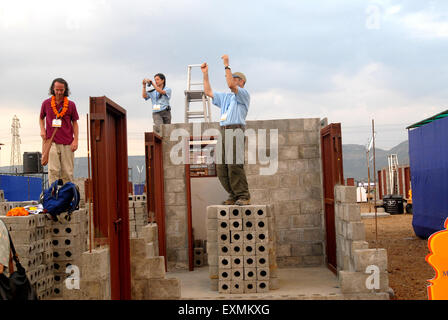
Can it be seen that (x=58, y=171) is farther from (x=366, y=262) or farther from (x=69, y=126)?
(x=366, y=262)

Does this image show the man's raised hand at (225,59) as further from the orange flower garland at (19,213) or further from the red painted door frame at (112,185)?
the orange flower garland at (19,213)

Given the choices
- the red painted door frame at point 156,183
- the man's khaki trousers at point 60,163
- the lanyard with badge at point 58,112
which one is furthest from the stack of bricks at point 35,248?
the red painted door frame at point 156,183

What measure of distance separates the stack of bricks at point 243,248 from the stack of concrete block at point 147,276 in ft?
2.99

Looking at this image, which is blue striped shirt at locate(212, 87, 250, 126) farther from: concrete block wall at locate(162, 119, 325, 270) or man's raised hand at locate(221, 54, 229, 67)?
concrete block wall at locate(162, 119, 325, 270)

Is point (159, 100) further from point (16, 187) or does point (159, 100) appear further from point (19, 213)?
point (16, 187)

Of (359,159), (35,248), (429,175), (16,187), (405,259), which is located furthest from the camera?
(359,159)

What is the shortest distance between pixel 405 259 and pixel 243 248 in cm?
557

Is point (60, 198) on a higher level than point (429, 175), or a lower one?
lower

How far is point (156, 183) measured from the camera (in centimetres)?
1034

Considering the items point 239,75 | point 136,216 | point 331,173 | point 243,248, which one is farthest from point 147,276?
point 331,173

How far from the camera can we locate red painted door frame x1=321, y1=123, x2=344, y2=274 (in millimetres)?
8945

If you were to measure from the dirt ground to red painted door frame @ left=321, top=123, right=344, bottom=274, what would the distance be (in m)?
1.28
